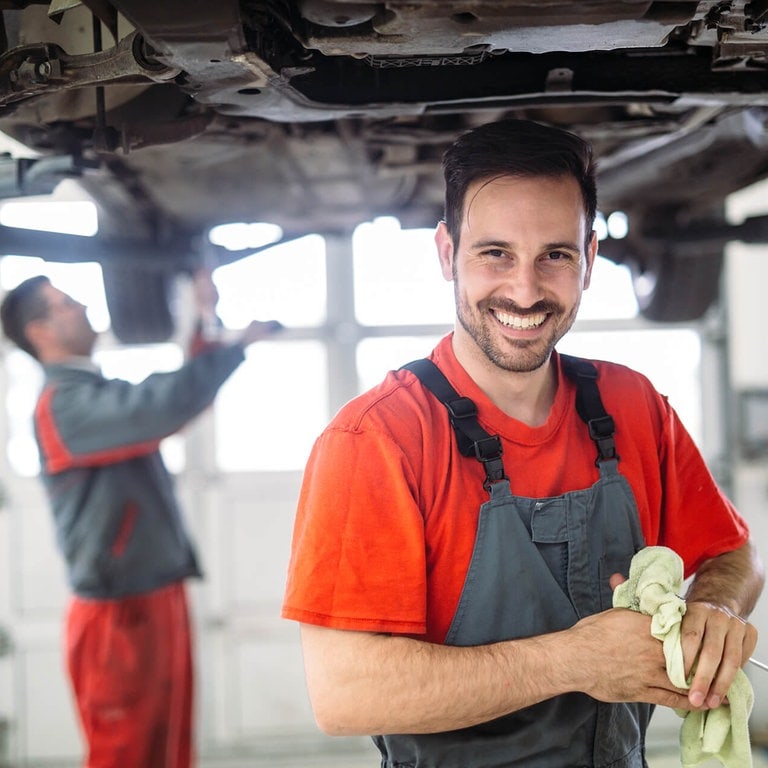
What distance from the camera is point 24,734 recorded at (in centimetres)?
377

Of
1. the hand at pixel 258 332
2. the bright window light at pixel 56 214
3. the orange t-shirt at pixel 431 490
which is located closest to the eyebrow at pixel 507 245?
the orange t-shirt at pixel 431 490

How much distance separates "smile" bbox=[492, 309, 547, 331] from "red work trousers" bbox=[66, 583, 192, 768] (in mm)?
1812

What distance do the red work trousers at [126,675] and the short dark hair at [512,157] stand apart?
5.95 ft

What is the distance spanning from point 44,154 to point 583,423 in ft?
4.39

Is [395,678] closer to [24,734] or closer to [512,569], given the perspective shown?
[512,569]

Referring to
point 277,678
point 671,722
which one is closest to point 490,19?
point 277,678

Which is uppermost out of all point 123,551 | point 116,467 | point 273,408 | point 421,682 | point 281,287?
point 281,287

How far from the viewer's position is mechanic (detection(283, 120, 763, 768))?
108 centimetres

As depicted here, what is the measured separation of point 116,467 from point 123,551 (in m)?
0.26


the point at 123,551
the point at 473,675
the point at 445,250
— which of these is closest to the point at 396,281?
the point at 123,551

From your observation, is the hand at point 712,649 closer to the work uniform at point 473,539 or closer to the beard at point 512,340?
the work uniform at point 473,539

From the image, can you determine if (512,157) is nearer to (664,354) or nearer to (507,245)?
(507,245)

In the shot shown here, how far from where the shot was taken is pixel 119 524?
2688 mm

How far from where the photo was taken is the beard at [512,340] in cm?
127
